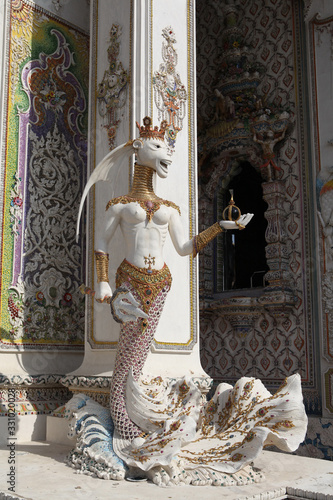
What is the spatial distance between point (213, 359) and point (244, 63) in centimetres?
304

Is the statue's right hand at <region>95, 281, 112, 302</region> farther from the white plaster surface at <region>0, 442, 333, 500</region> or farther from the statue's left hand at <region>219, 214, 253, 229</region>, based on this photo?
the white plaster surface at <region>0, 442, 333, 500</region>

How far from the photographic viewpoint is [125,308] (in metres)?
2.89

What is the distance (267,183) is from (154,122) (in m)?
2.08

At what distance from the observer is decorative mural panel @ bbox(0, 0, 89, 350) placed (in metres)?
4.18

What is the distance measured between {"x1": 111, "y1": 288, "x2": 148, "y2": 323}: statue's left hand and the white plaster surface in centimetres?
76

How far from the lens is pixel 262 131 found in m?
5.63

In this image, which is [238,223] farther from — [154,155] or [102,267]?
[102,267]

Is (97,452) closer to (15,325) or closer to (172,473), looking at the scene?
(172,473)

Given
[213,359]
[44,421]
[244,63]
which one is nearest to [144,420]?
[44,421]

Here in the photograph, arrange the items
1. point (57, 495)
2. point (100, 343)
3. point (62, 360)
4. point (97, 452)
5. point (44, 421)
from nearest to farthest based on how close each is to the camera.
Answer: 1. point (57, 495)
2. point (97, 452)
3. point (100, 343)
4. point (44, 421)
5. point (62, 360)

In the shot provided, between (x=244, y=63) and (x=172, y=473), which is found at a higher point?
(x=244, y=63)

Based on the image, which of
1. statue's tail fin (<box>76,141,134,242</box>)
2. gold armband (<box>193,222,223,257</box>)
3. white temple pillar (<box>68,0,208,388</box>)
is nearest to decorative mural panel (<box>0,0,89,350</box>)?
white temple pillar (<box>68,0,208,388</box>)

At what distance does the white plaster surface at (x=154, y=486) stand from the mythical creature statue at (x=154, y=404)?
0.09 meters

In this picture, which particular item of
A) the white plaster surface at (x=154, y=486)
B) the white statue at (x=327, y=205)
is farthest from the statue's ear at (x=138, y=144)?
the white statue at (x=327, y=205)
